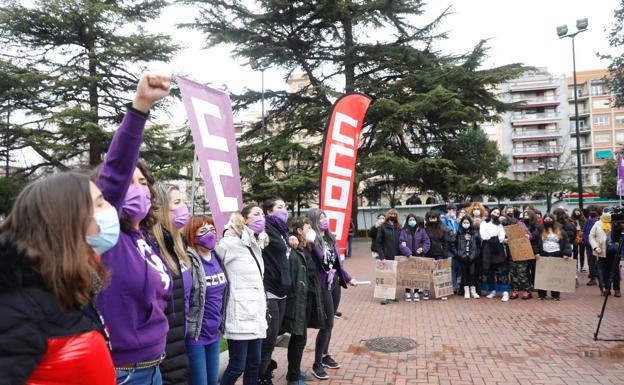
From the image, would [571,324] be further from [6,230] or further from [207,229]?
[6,230]

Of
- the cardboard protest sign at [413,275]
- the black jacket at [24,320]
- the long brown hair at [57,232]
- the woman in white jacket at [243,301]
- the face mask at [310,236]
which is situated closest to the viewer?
the black jacket at [24,320]

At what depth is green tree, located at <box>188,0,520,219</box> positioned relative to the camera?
72.6ft

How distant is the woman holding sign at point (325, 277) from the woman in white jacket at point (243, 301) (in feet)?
4.20

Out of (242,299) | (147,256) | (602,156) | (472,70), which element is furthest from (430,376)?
(602,156)

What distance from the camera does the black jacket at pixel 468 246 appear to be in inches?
385

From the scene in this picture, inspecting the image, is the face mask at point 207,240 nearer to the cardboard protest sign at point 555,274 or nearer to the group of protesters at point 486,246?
the group of protesters at point 486,246

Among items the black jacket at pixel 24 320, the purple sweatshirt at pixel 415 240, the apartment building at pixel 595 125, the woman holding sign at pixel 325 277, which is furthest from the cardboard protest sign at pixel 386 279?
the apartment building at pixel 595 125

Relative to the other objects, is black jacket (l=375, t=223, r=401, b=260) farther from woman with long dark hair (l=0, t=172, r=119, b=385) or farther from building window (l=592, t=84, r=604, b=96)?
building window (l=592, t=84, r=604, b=96)

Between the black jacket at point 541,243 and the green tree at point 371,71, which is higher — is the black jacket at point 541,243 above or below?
below

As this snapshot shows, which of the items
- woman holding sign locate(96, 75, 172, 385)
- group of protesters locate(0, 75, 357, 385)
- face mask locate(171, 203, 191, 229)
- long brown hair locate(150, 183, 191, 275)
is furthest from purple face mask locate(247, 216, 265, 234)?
woman holding sign locate(96, 75, 172, 385)

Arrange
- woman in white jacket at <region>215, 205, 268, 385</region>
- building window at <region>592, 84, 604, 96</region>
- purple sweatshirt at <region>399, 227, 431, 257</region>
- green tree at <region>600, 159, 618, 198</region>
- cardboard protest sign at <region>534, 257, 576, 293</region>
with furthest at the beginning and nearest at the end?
building window at <region>592, 84, 604, 96</region> → green tree at <region>600, 159, 618, 198</region> → purple sweatshirt at <region>399, 227, 431, 257</region> → cardboard protest sign at <region>534, 257, 576, 293</region> → woman in white jacket at <region>215, 205, 268, 385</region>

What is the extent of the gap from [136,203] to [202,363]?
5.03 feet

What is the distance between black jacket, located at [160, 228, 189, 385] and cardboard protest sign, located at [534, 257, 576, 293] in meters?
8.52

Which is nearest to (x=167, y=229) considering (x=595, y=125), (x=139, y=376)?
(x=139, y=376)
